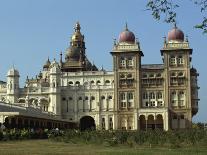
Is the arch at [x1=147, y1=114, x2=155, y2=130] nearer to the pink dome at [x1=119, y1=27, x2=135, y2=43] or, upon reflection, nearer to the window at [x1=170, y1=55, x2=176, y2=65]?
the window at [x1=170, y1=55, x2=176, y2=65]

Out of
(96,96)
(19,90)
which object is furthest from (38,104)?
(96,96)

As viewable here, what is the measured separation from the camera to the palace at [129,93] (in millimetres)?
87375

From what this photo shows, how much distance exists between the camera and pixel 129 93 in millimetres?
89812

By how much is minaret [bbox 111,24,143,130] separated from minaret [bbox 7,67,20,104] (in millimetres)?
20310

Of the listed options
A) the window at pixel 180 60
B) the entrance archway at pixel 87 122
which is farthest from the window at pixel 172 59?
the entrance archway at pixel 87 122

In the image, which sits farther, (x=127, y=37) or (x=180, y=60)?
(x=127, y=37)

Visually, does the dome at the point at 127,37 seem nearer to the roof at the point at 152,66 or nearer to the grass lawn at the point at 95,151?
the roof at the point at 152,66

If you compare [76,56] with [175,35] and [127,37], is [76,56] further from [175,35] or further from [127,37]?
[175,35]

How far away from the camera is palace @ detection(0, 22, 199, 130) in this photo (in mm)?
87375

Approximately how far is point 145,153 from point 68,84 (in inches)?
2927

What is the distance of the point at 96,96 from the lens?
3679 inches

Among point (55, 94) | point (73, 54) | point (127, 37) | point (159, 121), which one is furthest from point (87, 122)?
point (127, 37)

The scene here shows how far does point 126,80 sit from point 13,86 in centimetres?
2281

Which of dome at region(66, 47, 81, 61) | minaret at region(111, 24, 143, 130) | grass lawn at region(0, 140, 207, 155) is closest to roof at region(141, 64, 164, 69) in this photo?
minaret at region(111, 24, 143, 130)
